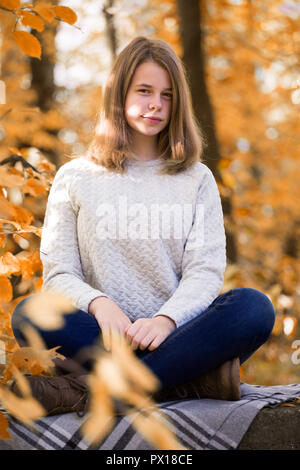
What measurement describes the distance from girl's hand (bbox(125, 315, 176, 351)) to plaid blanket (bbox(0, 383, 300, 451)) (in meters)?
0.19

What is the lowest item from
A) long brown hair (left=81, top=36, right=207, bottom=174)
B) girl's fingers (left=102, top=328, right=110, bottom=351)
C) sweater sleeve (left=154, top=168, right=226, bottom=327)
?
girl's fingers (left=102, top=328, right=110, bottom=351)

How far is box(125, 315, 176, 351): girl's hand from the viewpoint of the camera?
1667mm

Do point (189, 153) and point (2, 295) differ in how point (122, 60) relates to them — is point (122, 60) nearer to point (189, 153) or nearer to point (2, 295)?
A: point (189, 153)

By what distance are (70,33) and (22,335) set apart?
4555mm

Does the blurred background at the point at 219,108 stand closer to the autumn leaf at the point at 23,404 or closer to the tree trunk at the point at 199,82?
the tree trunk at the point at 199,82

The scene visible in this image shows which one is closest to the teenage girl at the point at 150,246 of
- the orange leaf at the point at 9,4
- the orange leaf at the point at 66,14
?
the orange leaf at the point at 66,14

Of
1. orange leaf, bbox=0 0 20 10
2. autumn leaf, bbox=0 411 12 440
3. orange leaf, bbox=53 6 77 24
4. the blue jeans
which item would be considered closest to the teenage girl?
the blue jeans

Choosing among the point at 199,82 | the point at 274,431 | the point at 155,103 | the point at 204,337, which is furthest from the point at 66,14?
the point at 199,82

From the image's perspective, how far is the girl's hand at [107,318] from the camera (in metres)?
1.69

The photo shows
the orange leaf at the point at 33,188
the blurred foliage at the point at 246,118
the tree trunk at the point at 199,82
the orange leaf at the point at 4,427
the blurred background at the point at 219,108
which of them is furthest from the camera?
the blurred foliage at the point at 246,118

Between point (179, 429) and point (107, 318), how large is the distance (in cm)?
40

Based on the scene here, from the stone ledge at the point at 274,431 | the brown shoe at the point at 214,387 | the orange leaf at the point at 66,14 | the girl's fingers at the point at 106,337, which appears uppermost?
the orange leaf at the point at 66,14

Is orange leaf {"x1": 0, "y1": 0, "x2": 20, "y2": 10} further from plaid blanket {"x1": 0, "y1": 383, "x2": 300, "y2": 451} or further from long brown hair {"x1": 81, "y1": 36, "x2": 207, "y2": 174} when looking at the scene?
plaid blanket {"x1": 0, "y1": 383, "x2": 300, "y2": 451}

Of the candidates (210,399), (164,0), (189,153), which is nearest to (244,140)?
(164,0)
